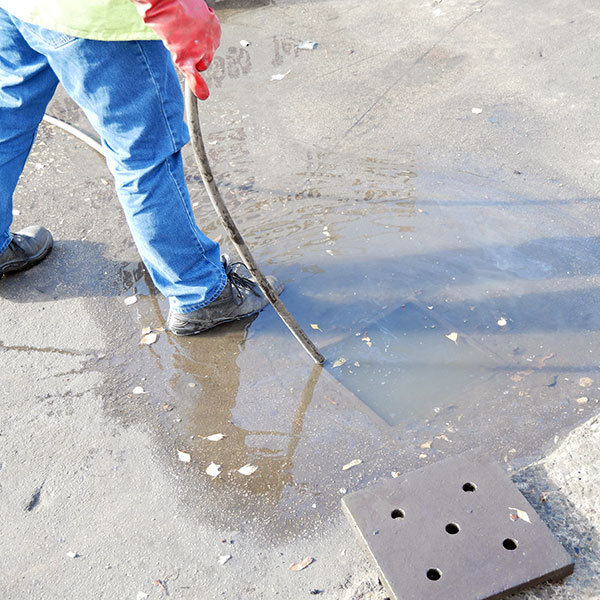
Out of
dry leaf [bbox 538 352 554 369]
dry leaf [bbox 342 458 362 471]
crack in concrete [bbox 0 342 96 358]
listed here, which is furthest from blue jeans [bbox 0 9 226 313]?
dry leaf [bbox 538 352 554 369]

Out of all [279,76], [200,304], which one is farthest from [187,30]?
[279,76]

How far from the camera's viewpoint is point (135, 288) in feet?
10.8

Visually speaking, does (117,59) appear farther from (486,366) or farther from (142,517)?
(486,366)

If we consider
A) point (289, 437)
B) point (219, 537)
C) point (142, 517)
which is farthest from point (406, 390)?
point (142, 517)

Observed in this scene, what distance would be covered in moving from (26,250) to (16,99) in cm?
80

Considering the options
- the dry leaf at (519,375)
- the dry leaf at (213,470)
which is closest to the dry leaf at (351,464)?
the dry leaf at (213,470)

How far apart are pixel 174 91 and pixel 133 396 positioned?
119cm

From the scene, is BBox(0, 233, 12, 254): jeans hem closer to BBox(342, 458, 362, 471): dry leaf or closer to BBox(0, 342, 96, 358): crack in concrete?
BBox(0, 342, 96, 358): crack in concrete

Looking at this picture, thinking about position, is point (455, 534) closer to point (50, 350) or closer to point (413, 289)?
point (413, 289)

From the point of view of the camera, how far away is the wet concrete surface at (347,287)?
2438mm

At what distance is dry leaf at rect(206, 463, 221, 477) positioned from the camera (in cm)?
246

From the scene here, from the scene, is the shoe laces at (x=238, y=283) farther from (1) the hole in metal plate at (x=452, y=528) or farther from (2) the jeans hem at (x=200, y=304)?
(1) the hole in metal plate at (x=452, y=528)

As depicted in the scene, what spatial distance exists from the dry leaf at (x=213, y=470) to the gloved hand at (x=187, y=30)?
1.27 m

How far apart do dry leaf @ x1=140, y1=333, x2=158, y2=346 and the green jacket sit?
1.27m
